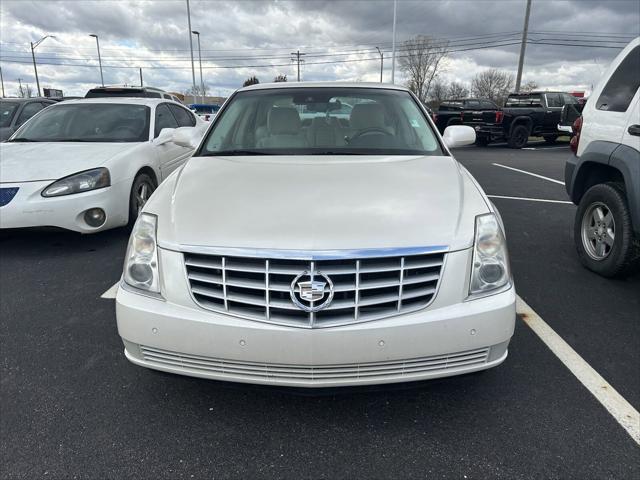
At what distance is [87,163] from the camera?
4730 mm

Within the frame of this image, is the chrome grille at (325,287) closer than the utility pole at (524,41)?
Yes

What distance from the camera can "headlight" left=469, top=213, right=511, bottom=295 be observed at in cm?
212

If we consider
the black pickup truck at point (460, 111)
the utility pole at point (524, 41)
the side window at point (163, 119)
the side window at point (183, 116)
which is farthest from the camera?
the utility pole at point (524, 41)

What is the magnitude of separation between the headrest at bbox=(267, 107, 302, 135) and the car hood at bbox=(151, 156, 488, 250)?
0.58m

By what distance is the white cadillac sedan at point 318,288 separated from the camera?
1969 millimetres

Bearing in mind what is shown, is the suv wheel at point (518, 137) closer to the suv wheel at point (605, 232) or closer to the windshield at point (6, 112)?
the suv wheel at point (605, 232)

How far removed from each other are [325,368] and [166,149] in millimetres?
4834

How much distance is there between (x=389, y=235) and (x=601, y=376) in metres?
1.62

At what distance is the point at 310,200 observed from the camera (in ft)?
7.60

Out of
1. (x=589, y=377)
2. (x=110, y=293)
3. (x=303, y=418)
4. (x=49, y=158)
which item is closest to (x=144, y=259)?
(x=303, y=418)

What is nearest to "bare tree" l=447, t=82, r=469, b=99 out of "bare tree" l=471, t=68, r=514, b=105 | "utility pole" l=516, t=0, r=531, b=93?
"bare tree" l=471, t=68, r=514, b=105

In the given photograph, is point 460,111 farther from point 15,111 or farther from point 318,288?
point 318,288

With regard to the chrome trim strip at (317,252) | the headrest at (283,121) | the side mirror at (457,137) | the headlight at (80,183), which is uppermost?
the headrest at (283,121)

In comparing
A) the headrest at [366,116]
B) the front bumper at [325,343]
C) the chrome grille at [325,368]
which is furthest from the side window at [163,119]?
the chrome grille at [325,368]
